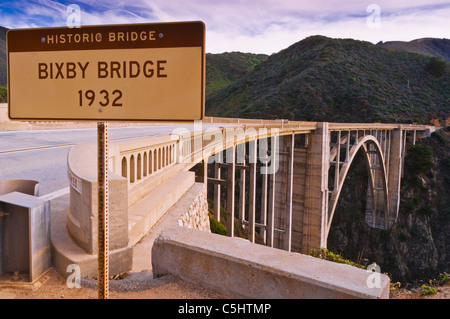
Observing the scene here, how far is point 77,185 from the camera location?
3.47 m

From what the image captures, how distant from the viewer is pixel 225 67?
12150 cm

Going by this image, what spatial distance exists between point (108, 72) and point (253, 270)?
1728 millimetres

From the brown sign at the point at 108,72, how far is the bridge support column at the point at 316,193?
74.6ft

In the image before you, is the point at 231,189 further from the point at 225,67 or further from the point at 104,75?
the point at 225,67

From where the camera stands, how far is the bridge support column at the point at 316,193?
2398cm

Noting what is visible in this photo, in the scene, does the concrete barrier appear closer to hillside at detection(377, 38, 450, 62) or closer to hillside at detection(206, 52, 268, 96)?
hillside at detection(206, 52, 268, 96)

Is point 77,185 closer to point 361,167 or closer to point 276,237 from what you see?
point 276,237

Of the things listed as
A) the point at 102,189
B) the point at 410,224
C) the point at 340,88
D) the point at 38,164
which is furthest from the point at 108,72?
the point at 340,88

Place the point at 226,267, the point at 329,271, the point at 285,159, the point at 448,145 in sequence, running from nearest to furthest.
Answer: the point at 329,271, the point at 226,267, the point at 285,159, the point at 448,145

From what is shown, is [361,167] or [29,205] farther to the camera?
[361,167]

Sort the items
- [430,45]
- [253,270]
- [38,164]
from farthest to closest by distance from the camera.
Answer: [430,45], [38,164], [253,270]

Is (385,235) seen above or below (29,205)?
below

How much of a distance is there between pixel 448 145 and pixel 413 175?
828 centimetres

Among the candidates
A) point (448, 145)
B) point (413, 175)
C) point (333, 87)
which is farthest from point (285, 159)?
point (333, 87)
